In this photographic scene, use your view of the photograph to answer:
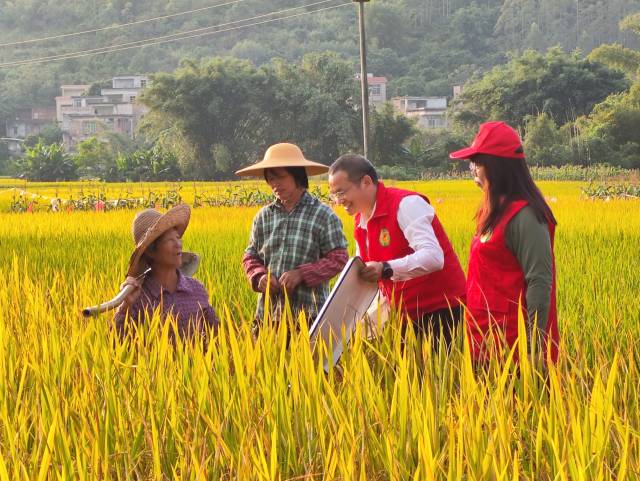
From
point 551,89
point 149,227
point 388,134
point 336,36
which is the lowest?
point 149,227

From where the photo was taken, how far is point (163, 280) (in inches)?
127

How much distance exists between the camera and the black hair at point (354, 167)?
10.0 feet

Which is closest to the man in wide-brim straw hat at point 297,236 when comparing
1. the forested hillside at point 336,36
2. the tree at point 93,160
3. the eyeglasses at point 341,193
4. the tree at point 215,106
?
the eyeglasses at point 341,193

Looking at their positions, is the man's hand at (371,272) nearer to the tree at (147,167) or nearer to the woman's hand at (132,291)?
the woman's hand at (132,291)

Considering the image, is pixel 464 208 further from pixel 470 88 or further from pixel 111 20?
pixel 111 20

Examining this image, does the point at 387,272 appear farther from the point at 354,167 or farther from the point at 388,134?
the point at 388,134

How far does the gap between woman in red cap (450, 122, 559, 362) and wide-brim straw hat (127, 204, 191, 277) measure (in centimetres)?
88

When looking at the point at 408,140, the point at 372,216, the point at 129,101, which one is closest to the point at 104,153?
the point at 408,140

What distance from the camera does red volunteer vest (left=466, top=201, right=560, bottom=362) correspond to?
264 cm

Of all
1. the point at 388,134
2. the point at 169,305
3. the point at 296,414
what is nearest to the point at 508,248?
the point at 296,414

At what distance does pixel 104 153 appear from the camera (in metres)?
54.8

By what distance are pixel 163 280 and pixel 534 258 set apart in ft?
3.82

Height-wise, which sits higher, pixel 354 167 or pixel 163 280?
pixel 354 167

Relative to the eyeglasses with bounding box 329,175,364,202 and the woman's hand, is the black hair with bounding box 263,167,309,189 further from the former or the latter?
the woman's hand
